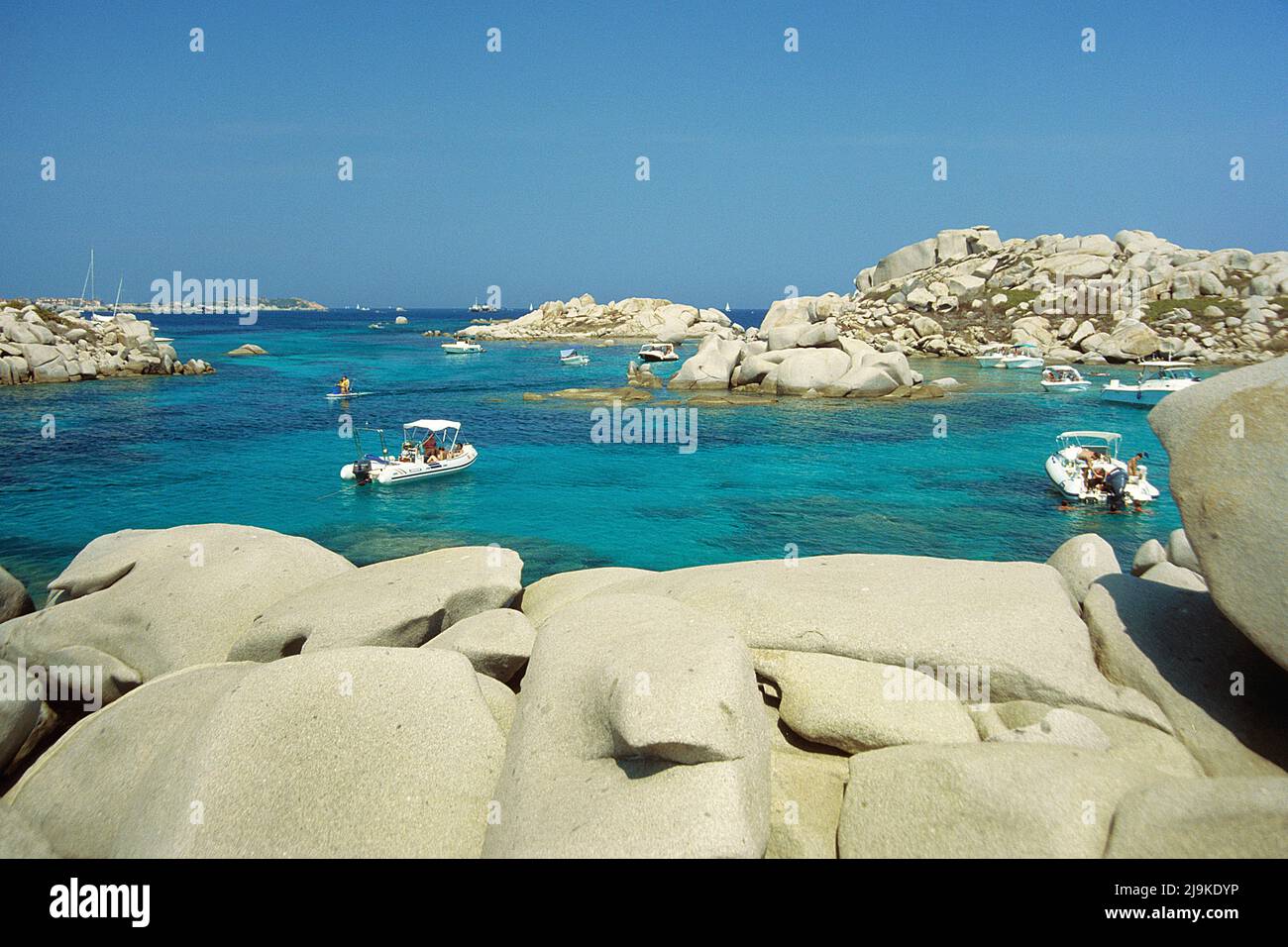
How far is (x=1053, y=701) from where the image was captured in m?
8.98

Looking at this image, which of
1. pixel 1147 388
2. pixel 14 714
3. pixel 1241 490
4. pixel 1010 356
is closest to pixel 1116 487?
pixel 1241 490

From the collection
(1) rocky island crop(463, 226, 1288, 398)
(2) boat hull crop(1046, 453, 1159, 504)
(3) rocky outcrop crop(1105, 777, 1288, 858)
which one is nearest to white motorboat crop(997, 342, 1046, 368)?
(1) rocky island crop(463, 226, 1288, 398)

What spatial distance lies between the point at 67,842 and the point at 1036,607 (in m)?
11.1

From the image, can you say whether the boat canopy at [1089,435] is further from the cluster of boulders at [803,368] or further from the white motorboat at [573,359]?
the white motorboat at [573,359]

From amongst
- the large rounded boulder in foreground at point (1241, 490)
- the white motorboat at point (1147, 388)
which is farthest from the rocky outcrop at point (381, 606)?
the white motorboat at point (1147, 388)

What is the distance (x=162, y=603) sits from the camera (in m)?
13.0

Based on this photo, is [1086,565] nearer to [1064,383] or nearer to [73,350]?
[1064,383]

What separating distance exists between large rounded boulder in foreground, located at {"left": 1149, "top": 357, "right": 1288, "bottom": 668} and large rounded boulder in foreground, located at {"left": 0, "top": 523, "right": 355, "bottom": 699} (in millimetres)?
12445

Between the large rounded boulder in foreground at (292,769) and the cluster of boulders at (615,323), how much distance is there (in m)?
133

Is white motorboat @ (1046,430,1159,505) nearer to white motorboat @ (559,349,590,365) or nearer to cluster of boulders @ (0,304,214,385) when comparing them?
white motorboat @ (559,349,590,365)

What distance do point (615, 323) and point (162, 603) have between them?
15237 cm

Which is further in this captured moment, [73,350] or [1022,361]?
[1022,361]
